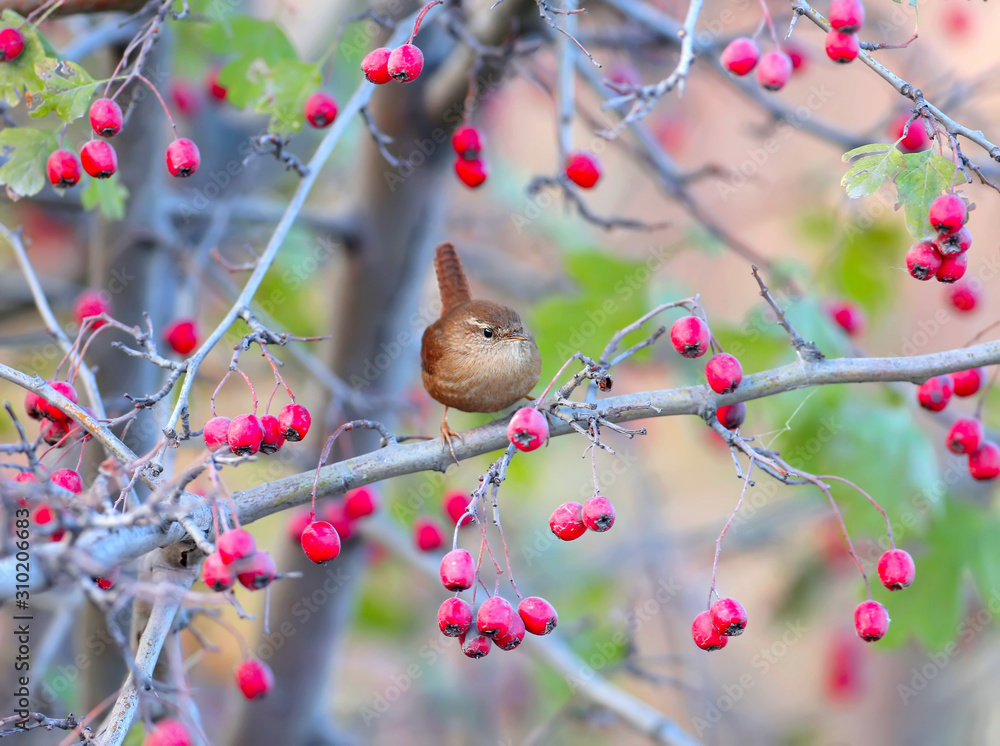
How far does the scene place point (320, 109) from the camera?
2.93 m

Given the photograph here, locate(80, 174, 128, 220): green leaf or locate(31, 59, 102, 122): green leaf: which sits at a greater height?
locate(31, 59, 102, 122): green leaf

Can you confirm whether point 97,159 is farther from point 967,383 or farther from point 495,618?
point 967,383

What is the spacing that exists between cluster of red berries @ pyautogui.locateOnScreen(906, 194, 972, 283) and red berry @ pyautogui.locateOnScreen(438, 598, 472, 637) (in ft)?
4.47

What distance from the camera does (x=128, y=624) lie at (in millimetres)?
3314

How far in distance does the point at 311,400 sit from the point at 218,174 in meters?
1.66

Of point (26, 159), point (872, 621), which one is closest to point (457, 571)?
point (872, 621)

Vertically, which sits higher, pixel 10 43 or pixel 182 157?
pixel 10 43

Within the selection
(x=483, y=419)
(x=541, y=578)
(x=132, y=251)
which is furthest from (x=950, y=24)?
(x=132, y=251)

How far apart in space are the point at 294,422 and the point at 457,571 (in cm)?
55

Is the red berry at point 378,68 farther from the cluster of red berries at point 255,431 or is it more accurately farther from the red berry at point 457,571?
the red berry at point 457,571

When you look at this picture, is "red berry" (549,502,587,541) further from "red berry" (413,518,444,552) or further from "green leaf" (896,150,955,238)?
"red berry" (413,518,444,552)

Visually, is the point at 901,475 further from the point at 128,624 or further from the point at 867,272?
the point at 128,624

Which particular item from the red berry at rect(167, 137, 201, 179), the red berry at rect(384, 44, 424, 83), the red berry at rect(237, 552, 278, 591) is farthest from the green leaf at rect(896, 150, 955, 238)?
the red berry at rect(167, 137, 201, 179)

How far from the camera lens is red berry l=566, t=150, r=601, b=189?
3.09 meters
